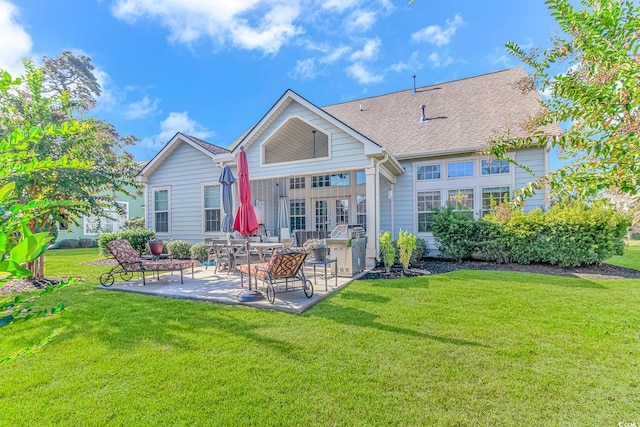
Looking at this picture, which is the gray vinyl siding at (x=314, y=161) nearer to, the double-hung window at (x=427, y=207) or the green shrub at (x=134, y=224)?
the double-hung window at (x=427, y=207)

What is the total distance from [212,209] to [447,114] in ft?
36.4

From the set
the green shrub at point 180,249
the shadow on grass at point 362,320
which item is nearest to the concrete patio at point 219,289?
the shadow on grass at point 362,320

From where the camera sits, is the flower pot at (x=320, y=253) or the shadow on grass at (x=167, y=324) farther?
the flower pot at (x=320, y=253)

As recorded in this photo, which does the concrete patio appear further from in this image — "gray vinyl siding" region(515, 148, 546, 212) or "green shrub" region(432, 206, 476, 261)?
"gray vinyl siding" region(515, 148, 546, 212)

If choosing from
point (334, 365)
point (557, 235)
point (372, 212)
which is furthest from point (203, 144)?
point (557, 235)

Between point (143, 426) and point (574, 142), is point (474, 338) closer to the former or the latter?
point (574, 142)

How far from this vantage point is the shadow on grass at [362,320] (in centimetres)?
403

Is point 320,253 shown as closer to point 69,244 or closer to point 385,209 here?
point 385,209

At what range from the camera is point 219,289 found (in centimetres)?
675

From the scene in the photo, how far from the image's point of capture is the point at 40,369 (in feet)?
11.0

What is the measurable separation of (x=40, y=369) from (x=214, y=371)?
195cm

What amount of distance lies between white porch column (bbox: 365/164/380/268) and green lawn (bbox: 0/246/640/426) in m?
3.78

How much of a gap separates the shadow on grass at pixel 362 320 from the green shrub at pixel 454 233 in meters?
6.28

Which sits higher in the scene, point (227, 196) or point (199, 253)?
point (227, 196)
